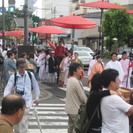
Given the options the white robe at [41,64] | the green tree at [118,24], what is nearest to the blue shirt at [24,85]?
the white robe at [41,64]

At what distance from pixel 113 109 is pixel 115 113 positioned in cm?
5

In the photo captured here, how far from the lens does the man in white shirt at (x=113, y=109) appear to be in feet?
12.1

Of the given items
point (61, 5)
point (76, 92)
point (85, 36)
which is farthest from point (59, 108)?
point (61, 5)

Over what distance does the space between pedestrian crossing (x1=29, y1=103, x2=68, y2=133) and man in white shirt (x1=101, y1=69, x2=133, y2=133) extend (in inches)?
158

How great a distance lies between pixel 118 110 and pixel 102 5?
888 centimetres

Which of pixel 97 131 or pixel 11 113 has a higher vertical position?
pixel 11 113

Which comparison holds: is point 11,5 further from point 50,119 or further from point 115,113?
point 115,113

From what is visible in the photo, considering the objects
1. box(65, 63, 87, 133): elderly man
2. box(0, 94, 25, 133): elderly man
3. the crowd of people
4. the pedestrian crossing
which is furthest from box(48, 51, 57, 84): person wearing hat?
box(0, 94, 25, 133): elderly man

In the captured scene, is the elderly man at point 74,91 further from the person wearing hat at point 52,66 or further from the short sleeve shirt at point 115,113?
the person wearing hat at point 52,66

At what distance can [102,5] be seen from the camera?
1213 centimetres

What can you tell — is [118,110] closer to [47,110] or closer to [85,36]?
[47,110]

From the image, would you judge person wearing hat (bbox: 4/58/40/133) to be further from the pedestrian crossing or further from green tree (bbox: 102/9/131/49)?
green tree (bbox: 102/9/131/49)

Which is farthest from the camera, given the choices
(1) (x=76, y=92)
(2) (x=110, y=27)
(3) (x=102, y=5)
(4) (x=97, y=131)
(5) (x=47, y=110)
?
(2) (x=110, y=27)

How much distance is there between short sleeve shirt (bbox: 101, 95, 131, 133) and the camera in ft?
12.1
